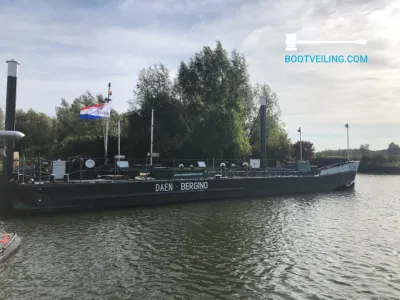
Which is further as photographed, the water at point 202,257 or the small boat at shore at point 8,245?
the small boat at shore at point 8,245

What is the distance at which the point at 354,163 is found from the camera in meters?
37.3

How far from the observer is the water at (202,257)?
788 cm

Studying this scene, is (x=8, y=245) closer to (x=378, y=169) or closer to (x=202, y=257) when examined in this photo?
(x=202, y=257)

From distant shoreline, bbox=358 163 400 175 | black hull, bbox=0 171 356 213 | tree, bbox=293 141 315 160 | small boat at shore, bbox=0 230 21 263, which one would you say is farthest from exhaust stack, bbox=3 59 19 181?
distant shoreline, bbox=358 163 400 175

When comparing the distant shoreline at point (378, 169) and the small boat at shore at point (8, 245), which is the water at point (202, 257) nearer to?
the small boat at shore at point (8, 245)

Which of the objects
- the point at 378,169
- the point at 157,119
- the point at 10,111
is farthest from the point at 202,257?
the point at 378,169

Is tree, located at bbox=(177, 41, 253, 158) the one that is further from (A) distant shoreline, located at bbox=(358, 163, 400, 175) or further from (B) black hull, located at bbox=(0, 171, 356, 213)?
(A) distant shoreline, located at bbox=(358, 163, 400, 175)

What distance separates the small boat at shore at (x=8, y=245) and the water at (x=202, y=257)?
224mm

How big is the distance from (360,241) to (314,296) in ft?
20.2

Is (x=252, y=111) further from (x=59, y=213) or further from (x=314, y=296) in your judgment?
(x=314, y=296)

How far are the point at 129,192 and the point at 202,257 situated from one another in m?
10.6

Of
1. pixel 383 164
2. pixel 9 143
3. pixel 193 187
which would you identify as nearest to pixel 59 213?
pixel 9 143

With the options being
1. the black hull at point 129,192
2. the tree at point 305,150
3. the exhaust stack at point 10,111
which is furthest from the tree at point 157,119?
the tree at point 305,150

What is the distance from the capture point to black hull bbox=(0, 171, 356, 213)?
16.8 m
